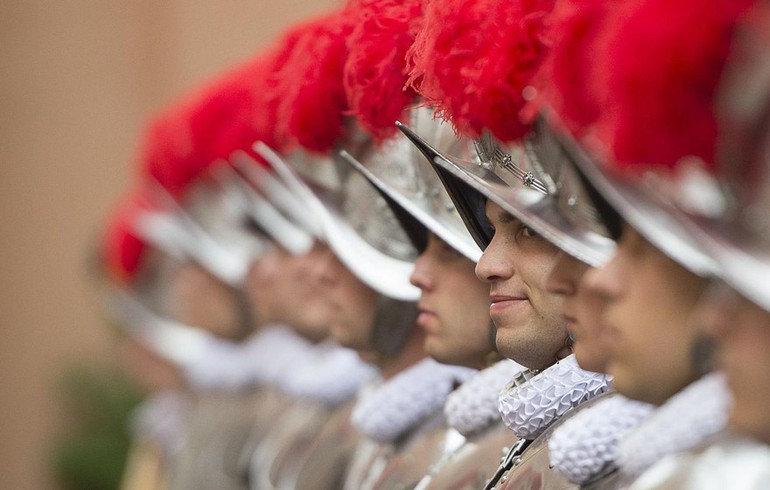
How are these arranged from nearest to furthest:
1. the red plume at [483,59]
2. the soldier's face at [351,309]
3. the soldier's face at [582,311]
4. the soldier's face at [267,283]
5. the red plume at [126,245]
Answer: the soldier's face at [582,311]
the red plume at [483,59]
the soldier's face at [351,309]
the soldier's face at [267,283]
the red plume at [126,245]

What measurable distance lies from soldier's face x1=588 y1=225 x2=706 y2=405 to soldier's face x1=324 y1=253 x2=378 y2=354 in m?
1.56

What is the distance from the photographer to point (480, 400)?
8.82 ft

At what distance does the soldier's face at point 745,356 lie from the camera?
1.57 m

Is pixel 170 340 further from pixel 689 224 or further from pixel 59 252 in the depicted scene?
pixel 689 224

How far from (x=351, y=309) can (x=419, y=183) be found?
616 millimetres

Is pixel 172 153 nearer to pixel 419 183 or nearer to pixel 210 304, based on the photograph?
pixel 210 304

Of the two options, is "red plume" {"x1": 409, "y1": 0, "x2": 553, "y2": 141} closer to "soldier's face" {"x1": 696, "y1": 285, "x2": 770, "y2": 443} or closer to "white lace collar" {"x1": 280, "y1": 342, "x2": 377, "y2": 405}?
"soldier's face" {"x1": 696, "y1": 285, "x2": 770, "y2": 443}

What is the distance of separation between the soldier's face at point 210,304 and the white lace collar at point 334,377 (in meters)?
0.81

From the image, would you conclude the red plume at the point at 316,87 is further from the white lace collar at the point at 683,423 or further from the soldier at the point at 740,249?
the soldier at the point at 740,249

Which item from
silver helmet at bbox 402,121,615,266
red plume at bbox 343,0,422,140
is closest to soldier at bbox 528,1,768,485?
silver helmet at bbox 402,121,615,266

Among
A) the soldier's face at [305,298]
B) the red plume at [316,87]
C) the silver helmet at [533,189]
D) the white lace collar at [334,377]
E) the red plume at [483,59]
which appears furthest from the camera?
the white lace collar at [334,377]

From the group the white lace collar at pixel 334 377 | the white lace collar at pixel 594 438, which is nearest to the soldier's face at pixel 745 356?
the white lace collar at pixel 594 438

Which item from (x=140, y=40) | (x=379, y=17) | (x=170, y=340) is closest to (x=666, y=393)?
(x=379, y=17)

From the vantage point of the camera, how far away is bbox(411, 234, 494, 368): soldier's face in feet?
9.07
